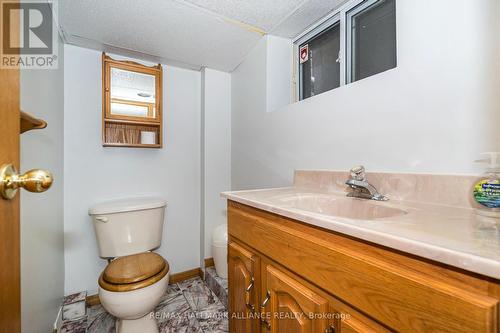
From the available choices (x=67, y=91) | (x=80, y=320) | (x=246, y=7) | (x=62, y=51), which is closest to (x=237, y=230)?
(x=246, y=7)

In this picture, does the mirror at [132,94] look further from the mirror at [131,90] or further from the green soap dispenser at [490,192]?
the green soap dispenser at [490,192]

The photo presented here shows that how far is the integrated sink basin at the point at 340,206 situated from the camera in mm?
770

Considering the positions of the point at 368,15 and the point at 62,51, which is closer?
the point at 368,15

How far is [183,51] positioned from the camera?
1.65 metres

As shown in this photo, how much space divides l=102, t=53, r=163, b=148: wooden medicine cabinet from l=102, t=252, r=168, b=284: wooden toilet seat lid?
0.80m

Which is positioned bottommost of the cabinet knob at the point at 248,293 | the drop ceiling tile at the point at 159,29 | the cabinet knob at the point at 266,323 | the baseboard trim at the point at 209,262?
the baseboard trim at the point at 209,262

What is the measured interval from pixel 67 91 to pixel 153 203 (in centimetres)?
99

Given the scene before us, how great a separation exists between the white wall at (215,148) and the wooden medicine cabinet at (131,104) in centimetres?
39

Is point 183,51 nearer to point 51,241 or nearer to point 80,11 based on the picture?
point 80,11

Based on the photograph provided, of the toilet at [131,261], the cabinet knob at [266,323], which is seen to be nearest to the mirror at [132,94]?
the toilet at [131,261]

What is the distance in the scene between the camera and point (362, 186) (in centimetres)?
86

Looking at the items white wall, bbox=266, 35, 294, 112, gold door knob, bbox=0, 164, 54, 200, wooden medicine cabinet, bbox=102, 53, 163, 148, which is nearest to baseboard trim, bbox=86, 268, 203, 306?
wooden medicine cabinet, bbox=102, 53, 163, 148

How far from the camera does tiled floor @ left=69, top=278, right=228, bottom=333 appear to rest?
4.47 feet

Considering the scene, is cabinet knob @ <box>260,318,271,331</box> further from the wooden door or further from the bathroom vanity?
the wooden door
